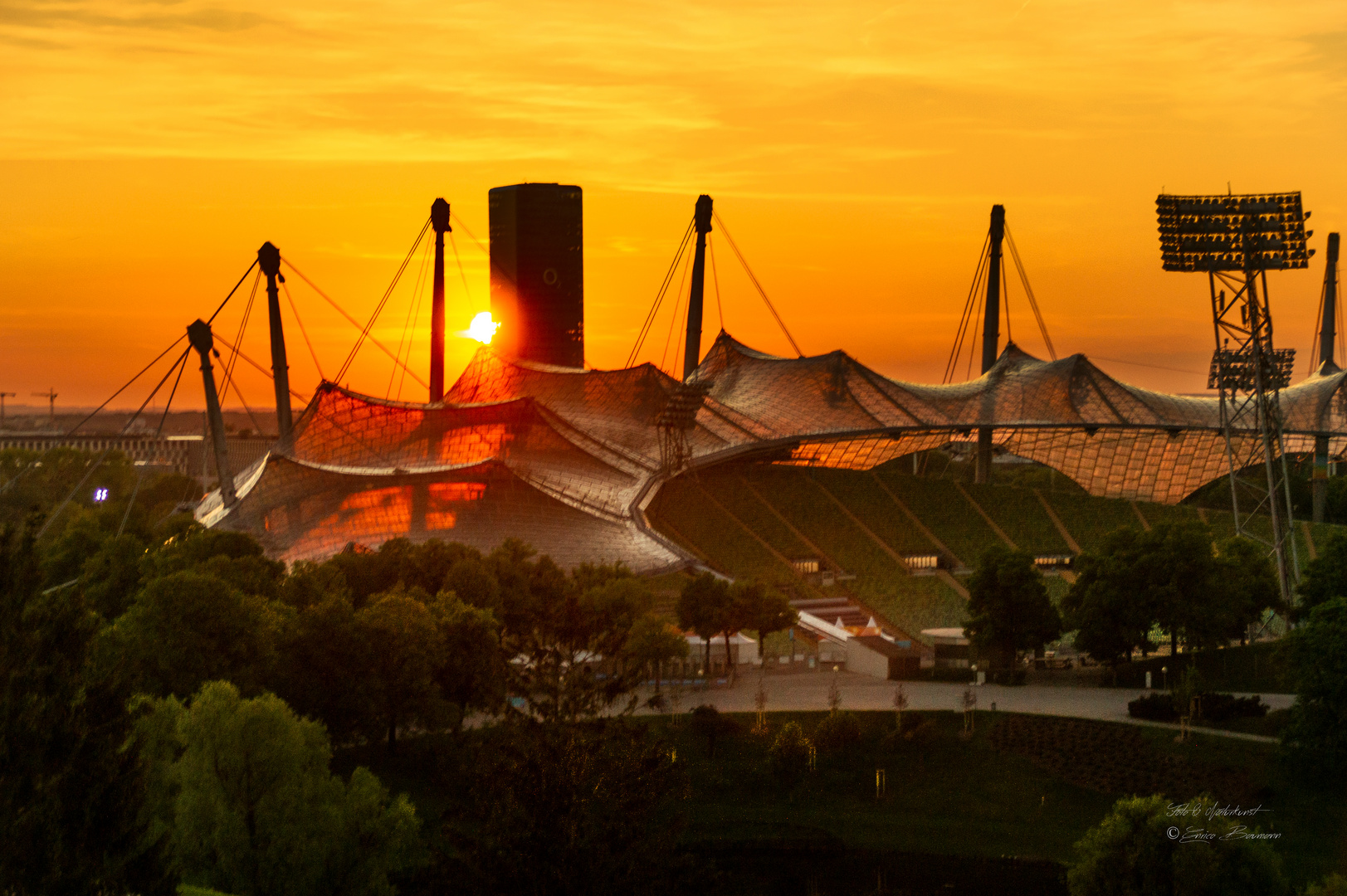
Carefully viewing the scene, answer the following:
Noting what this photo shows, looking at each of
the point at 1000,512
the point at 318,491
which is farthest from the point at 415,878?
the point at 1000,512

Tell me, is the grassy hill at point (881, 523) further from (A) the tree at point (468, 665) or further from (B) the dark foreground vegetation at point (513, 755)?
(A) the tree at point (468, 665)

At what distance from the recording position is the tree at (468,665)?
4766cm

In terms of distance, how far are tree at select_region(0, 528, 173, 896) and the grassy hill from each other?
160ft

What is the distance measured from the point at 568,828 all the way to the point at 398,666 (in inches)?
849

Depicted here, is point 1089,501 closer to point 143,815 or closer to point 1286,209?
point 1286,209

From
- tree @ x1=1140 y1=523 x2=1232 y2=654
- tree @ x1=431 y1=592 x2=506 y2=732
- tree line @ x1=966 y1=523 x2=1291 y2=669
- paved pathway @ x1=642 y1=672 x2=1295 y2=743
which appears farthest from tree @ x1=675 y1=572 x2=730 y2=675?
tree @ x1=1140 y1=523 x2=1232 y2=654

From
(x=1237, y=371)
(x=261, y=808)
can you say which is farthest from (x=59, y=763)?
(x=1237, y=371)

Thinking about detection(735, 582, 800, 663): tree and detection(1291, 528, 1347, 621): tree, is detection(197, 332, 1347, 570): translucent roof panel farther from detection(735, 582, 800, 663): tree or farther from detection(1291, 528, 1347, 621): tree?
detection(1291, 528, 1347, 621): tree

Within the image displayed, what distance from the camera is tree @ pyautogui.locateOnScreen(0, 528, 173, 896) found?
2150 centimetres

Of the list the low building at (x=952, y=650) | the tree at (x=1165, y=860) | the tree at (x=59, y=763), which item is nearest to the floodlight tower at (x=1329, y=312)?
the low building at (x=952, y=650)

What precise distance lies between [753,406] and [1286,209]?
112 feet

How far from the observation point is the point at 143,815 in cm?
2527

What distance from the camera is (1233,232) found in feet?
195

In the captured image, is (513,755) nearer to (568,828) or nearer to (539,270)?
(568,828)
